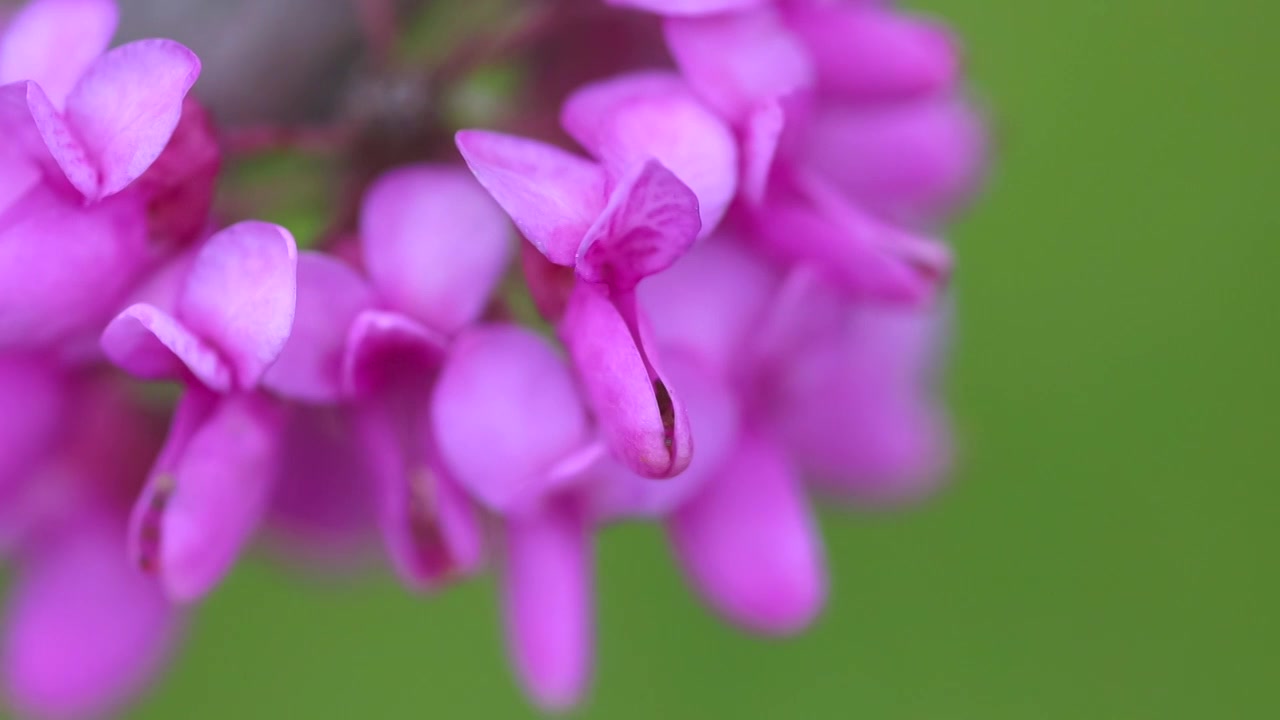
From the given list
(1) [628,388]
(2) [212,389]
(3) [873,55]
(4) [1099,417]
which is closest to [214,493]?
(2) [212,389]

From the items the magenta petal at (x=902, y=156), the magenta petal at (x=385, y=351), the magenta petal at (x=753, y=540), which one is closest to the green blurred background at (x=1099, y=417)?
the magenta petal at (x=902, y=156)

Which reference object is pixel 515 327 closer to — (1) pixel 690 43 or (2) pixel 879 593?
(1) pixel 690 43

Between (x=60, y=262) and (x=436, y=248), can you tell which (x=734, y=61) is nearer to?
(x=436, y=248)

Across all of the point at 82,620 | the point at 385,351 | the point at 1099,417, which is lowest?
the point at 1099,417

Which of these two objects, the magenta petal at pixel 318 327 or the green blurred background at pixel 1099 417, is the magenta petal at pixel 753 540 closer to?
the magenta petal at pixel 318 327

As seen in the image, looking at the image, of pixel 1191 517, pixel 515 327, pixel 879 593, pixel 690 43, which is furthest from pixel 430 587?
pixel 1191 517

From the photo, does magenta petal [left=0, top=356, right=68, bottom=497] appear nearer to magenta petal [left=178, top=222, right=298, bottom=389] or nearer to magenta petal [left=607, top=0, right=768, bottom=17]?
magenta petal [left=178, top=222, right=298, bottom=389]

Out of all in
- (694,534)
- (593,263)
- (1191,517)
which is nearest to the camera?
(593,263)
